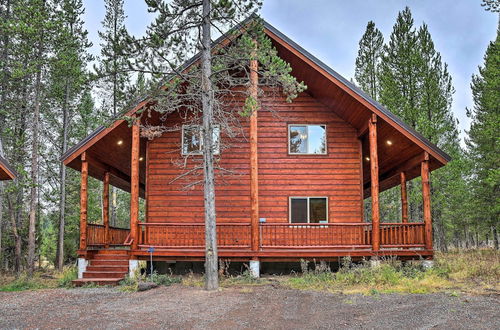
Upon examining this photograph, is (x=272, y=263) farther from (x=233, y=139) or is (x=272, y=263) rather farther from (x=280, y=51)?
(x=280, y=51)

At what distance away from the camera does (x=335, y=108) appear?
1565cm

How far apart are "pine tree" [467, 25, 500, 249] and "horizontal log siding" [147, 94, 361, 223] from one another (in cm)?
1056

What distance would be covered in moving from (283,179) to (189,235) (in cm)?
390

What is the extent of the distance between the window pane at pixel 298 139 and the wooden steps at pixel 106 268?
6.96m

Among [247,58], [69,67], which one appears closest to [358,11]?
[69,67]

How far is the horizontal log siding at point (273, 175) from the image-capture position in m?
15.4

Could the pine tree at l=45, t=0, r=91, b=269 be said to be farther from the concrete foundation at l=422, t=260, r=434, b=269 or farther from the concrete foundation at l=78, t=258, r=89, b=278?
the concrete foundation at l=422, t=260, r=434, b=269

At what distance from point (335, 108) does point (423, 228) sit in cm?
511

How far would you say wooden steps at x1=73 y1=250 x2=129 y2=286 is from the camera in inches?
512

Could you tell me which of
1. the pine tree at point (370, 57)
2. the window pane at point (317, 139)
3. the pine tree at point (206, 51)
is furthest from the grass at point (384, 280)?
the pine tree at point (370, 57)

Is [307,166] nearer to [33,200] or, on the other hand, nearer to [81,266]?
[81,266]

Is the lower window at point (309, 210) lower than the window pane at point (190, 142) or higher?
lower

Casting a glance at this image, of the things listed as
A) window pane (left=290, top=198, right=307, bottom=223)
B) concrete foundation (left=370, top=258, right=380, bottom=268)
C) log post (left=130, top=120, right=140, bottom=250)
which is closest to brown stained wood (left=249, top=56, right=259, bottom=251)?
window pane (left=290, top=198, right=307, bottom=223)

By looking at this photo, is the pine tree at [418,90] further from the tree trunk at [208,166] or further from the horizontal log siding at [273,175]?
the tree trunk at [208,166]
